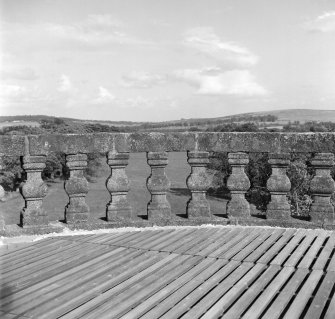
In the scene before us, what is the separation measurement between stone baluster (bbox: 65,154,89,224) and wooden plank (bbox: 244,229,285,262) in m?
1.96

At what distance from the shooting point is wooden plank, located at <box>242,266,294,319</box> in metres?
2.71

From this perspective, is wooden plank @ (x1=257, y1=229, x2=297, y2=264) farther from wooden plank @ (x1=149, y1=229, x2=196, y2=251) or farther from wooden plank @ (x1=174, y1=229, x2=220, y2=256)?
wooden plank @ (x1=149, y1=229, x2=196, y2=251)

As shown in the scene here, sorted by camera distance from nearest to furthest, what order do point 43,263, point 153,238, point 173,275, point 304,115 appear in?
A: point 173,275, point 43,263, point 153,238, point 304,115

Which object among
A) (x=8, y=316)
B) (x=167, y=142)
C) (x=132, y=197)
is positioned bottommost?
(x=132, y=197)

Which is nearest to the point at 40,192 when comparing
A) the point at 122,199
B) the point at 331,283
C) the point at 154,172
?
the point at 122,199

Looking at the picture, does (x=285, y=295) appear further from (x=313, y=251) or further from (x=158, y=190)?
(x=158, y=190)

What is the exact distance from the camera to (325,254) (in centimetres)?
381

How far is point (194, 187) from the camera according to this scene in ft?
17.0

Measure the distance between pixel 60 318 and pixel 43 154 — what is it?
7.97ft

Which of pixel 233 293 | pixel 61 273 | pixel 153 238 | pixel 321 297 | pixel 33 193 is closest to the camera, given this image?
pixel 321 297

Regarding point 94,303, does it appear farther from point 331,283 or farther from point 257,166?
point 257,166

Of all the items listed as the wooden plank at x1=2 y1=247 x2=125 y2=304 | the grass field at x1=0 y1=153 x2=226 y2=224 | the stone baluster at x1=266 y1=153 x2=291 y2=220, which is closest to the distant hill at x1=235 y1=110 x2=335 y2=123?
the grass field at x1=0 y1=153 x2=226 y2=224

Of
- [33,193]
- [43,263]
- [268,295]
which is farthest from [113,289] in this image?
[33,193]

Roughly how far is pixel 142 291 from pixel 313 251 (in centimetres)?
163
